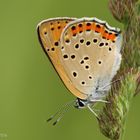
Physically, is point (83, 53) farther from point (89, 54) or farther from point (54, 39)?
point (54, 39)

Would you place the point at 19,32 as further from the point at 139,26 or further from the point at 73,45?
the point at 139,26

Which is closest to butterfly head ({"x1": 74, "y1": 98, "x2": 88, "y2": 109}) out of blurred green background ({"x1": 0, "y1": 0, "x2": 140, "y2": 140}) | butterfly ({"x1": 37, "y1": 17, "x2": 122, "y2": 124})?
butterfly ({"x1": 37, "y1": 17, "x2": 122, "y2": 124})

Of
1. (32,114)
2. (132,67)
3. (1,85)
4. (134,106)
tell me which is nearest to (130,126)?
(134,106)

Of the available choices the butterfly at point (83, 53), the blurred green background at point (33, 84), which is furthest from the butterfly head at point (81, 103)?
the blurred green background at point (33, 84)

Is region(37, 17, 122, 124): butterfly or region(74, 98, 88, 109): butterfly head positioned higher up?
region(37, 17, 122, 124): butterfly

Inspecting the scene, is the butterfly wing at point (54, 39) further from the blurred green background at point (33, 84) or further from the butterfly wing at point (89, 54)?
the blurred green background at point (33, 84)

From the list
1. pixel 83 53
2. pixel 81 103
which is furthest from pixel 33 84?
pixel 81 103

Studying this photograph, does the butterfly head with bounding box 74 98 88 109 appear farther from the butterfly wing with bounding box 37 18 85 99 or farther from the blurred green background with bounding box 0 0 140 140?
the blurred green background with bounding box 0 0 140 140
